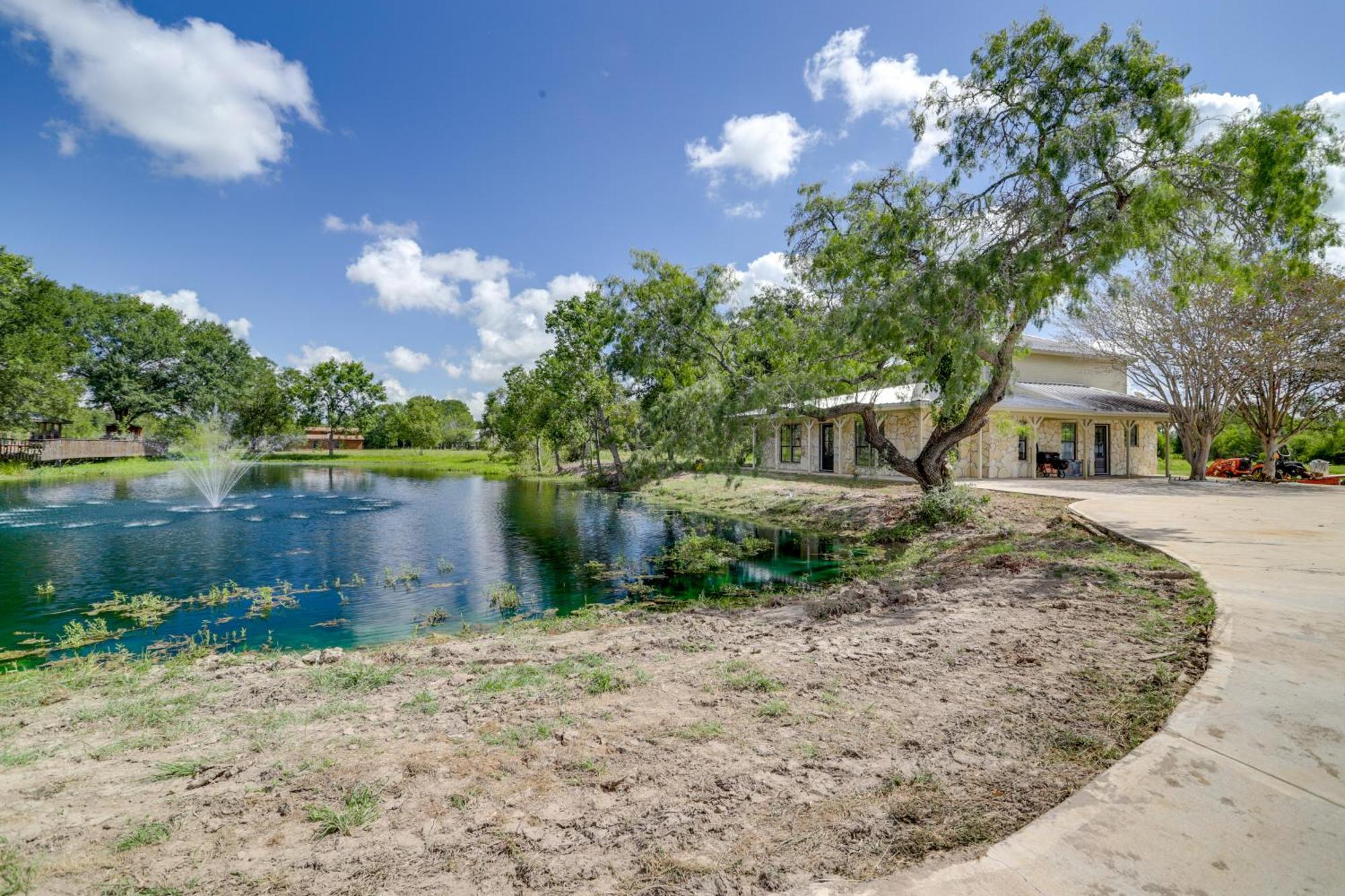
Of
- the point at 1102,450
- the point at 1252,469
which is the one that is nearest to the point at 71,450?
the point at 1102,450

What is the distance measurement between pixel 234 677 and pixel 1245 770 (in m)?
6.97

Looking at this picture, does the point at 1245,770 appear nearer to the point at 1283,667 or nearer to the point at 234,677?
the point at 1283,667

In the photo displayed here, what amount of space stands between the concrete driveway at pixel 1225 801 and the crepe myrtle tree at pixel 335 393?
65732 millimetres

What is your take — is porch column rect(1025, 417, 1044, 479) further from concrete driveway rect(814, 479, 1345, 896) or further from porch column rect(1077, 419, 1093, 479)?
concrete driveway rect(814, 479, 1345, 896)

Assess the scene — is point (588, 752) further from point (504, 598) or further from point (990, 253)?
point (990, 253)

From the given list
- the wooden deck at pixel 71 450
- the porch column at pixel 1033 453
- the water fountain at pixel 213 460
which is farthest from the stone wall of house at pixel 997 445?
the wooden deck at pixel 71 450

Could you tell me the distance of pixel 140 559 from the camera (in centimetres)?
1116

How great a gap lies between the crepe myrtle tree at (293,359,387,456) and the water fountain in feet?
30.4

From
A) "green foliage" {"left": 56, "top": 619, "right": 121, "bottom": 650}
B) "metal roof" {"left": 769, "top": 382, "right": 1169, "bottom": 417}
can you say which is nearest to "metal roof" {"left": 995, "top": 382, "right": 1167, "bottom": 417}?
"metal roof" {"left": 769, "top": 382, "right": 1169, "bottom": 417}

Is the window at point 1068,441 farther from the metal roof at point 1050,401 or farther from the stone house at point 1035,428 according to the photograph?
the metal roof at point 1050,401

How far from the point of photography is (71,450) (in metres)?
34.4

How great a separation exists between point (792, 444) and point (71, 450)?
39.7 meters

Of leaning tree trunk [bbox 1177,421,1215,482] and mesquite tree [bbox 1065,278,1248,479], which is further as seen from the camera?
leaning tree trunk [bbox 1177,421,1215,482]

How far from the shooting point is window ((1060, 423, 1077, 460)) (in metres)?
21.6
